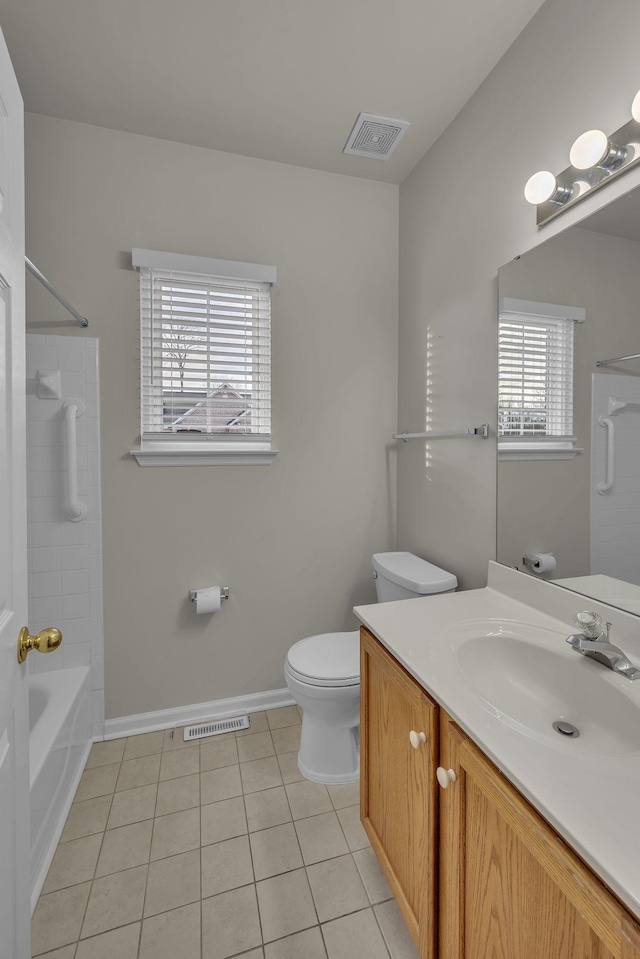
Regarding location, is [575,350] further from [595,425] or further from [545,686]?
[545,686]

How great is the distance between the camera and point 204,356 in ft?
6.51

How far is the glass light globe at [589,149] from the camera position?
109cm

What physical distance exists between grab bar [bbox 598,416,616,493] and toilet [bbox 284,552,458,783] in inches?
29.6

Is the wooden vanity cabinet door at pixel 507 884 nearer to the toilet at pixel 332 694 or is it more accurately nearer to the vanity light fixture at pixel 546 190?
the toilet at pixel 332 694

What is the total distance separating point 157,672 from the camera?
200cm

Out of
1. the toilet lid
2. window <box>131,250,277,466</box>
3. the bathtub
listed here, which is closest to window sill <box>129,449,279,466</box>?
window <box>131,250,277,466</box>

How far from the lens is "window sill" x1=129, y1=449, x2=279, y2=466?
1.91 m

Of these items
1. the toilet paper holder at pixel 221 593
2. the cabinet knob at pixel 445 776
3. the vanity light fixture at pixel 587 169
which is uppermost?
the vanity light fixture at pixel 587 169

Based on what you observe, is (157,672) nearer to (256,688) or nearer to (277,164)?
(256,688)

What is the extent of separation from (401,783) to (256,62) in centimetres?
233

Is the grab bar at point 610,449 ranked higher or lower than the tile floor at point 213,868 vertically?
higher

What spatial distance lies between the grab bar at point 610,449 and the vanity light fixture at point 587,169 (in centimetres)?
62

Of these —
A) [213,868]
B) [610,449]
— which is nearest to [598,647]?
[610,449]

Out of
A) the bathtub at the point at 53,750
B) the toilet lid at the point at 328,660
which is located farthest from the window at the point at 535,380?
the bathtub at the point at 53,750
